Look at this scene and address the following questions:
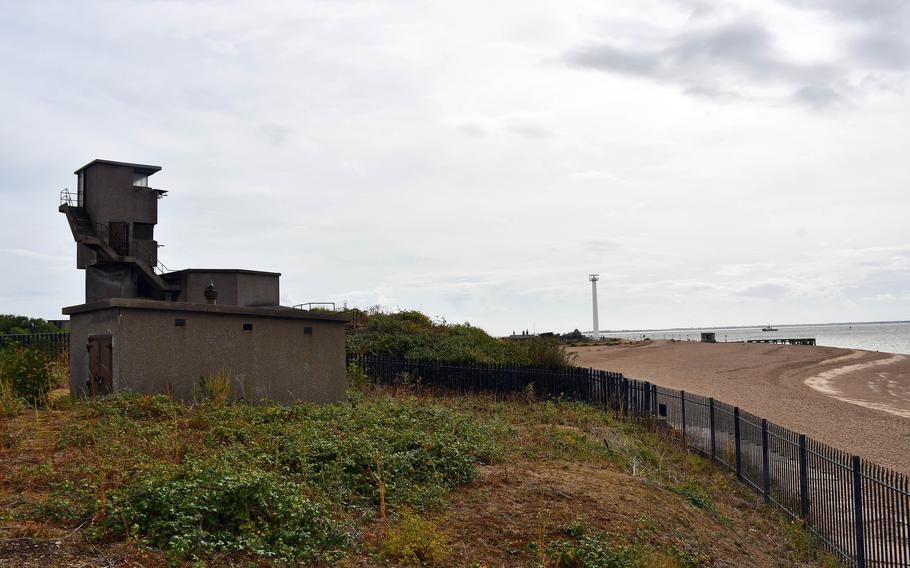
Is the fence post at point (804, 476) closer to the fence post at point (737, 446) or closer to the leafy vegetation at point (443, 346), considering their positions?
the fence post at point (737, 446)

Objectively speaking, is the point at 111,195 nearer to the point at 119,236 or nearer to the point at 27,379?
the point at 119,236

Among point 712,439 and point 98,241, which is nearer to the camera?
point 712,439

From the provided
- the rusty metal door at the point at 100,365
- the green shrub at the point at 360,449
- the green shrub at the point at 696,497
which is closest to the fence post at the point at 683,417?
the green shrub at the point at 696,497

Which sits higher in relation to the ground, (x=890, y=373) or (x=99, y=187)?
(x=99, y=187)

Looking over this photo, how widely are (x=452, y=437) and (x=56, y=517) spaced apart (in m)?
6.40

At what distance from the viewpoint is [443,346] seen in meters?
28.5

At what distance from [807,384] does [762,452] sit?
2704 centimetres

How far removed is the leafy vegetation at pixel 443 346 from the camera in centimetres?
2695

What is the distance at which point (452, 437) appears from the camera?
41.3ft

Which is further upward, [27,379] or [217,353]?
[217,353]

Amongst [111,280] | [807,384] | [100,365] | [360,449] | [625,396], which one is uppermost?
[111,280]

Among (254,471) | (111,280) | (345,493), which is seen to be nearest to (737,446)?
(345,493)

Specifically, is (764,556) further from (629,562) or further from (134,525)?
(134,525)

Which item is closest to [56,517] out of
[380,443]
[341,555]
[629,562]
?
[341,555]
